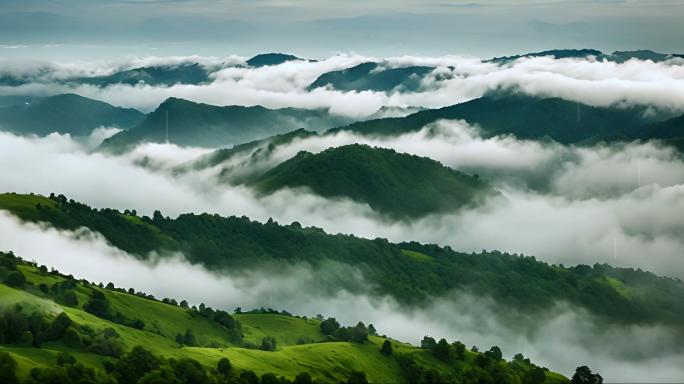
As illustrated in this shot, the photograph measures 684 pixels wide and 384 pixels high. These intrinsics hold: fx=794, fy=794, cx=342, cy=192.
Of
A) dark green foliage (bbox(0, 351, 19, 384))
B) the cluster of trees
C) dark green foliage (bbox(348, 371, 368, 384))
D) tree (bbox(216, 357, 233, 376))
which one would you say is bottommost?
dark green foliage (bbox(0, 351, 19, 384))

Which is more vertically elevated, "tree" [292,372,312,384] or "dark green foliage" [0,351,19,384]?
"tree" [292,372,312,384]

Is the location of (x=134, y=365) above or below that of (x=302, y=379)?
below

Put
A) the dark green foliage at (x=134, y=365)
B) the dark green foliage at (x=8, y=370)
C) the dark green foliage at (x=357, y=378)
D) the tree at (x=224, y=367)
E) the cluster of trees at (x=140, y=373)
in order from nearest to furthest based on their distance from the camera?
the dark green foliage at (x=8, y=370)
the cluster of trees at (x=140, y=373)
the dark green foliage at (x=134, y=365)
the tree at (x=224, y=367)
the dark green foliage at (x=357, y=378)

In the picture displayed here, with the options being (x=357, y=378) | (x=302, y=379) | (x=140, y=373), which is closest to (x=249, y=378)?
(x=302, y=379)

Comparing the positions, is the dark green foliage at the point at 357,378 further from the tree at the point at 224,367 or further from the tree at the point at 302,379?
the tree at the point at 224,367

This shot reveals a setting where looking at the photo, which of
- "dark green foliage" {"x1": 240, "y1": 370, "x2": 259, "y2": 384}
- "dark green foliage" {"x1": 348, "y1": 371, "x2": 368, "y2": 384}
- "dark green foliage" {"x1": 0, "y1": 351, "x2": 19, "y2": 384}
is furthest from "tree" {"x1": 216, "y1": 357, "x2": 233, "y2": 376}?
"dark green foliage" {"x1": 0, "y1": 351, "x2": 19, "y2": 384}

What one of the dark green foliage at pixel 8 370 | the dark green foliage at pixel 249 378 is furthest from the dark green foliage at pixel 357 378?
the dark green foliage at pixel 8 370

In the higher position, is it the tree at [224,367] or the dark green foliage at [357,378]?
the dark green foliage at [357,378]

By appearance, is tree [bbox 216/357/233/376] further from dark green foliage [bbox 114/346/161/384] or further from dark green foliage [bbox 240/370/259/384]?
dark green foliage [bbox 114/346/161/384]

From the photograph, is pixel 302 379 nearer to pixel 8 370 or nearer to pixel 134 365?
pixel 134 365
